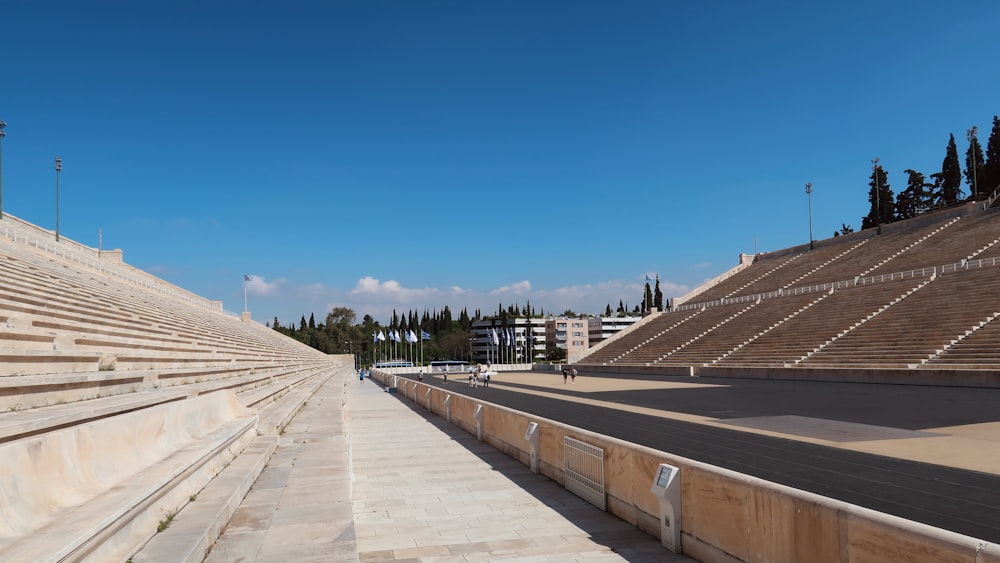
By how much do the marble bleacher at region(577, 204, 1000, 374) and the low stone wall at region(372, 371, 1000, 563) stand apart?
25496 mm

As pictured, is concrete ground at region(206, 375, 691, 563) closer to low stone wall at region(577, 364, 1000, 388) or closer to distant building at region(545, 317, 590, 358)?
low stone wall at region(577, 364, 1000, 388)

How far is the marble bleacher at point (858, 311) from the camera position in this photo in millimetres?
31109

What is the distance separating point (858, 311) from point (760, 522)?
40.3 metres

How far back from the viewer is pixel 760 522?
204 inches

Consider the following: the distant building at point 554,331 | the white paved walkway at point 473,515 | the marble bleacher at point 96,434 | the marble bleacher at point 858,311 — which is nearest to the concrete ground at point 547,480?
the white paved walkway at point 473,515

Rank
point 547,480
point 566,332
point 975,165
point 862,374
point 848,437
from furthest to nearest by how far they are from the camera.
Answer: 1. point 566,332
2. point 975,165
3. point 862,374
4. point 848,437
5. point 547,480

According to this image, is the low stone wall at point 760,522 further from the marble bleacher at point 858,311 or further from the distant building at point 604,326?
the distant building at point 604,326

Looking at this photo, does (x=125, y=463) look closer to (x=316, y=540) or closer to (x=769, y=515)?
(x=316, y=540)

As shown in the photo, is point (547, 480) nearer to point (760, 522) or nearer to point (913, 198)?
point (760, 522)

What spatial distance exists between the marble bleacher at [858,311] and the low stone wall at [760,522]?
25496 mm

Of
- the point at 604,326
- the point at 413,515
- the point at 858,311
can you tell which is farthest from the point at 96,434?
the point at 604,326

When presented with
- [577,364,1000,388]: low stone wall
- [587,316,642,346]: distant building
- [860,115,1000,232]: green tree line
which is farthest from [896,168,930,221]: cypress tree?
[587,316,642,346]: distant building

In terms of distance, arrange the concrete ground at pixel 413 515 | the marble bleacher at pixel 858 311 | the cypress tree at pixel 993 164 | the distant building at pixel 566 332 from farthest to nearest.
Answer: the distant building at pixel 566 332 → the cypress tree at pixel 993 164 → the marble bleacher at pixel 858 311 → the concrete ground at pixel 413 515

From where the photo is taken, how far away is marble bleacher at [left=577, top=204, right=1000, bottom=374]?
31.1 metres
